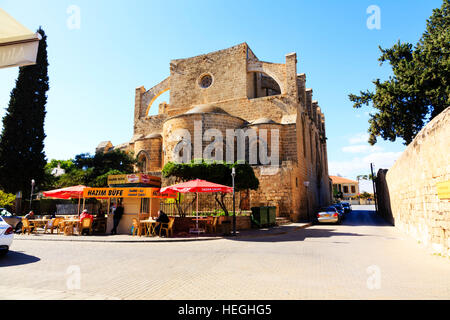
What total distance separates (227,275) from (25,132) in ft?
89.7

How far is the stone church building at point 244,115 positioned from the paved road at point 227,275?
11.1m

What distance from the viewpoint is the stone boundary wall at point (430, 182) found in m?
6.77

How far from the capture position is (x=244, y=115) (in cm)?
2661

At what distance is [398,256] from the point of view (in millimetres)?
7293

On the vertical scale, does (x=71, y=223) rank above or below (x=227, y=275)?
above

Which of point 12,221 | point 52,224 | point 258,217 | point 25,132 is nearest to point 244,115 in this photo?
point 258,217

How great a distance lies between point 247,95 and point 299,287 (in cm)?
2442

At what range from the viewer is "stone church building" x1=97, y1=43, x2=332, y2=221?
19.8 metres

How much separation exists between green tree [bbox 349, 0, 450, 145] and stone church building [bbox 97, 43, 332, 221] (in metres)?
6.24

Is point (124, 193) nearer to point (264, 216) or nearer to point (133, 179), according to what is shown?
point (133, 179)

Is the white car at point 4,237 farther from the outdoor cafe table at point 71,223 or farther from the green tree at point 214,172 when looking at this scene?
the green tree at point 214,172

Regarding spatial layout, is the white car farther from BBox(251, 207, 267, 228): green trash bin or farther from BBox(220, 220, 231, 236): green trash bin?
BBox(251, 207, 267, 228): green trash bin

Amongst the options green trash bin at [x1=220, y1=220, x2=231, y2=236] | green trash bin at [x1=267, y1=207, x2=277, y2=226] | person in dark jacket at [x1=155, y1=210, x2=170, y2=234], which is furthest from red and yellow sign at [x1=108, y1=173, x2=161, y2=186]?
green trash bin at [x1=267, y1=207, x2=277, y2=226]

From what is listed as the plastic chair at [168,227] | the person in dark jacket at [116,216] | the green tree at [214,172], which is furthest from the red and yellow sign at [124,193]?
the green tree at [214,172]
